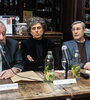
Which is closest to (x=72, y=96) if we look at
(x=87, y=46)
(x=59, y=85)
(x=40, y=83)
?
(x=59, y=85)

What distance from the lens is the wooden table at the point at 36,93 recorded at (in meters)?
1.20

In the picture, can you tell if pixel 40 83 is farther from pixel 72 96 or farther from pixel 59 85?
pixel 72 96

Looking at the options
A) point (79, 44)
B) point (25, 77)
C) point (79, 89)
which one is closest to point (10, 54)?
point (25, 77)

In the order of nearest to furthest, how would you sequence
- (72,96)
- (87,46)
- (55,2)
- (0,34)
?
(72,96)
(0,34)
(87,46)
(55,2)

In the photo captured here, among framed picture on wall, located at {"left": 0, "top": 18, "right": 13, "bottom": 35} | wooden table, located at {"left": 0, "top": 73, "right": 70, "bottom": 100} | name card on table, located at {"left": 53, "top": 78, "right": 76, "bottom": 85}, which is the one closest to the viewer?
wooden table, located at {"left": 0, "top": 73, "right": 70, "bottom": 100}

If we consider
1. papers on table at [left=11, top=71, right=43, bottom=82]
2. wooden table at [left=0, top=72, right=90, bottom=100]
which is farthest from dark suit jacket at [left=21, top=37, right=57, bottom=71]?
wooden table at [left=0, top=72, right=90, bottom=100]

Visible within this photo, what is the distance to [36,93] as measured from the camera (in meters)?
1.27

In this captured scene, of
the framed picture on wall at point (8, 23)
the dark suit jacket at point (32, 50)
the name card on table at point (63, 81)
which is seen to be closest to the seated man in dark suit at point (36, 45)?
the dark suit jacket at point (32, 50)

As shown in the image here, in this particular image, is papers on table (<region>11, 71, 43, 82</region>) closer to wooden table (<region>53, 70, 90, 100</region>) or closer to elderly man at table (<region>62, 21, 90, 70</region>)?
wooden table (<region>53, 70, 90, 100</region>)

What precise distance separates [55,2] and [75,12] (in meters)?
1.17

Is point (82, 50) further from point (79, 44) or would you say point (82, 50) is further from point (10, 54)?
point (10, 54)

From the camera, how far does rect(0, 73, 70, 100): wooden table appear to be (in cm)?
120

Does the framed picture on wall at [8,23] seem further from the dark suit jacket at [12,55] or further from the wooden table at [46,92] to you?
the wooden table at [46,92]

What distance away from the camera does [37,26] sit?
2.40 metres
